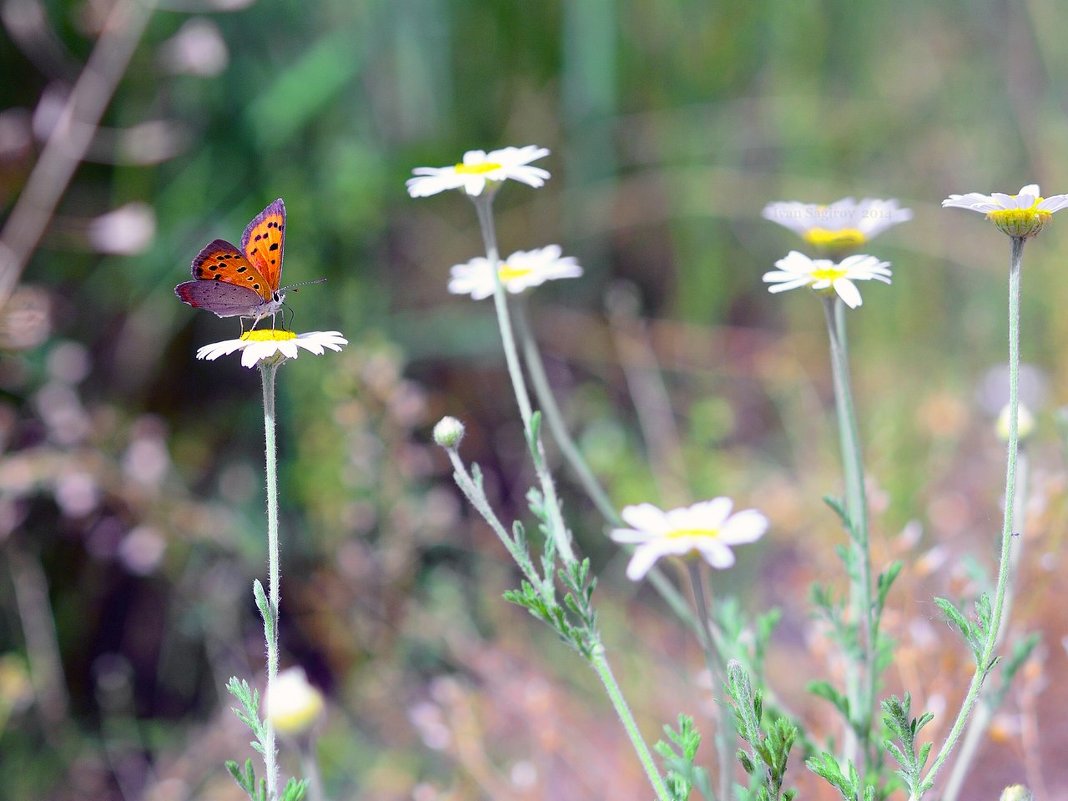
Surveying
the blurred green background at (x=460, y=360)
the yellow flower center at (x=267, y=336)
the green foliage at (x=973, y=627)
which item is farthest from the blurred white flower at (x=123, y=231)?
the green foliage at (x=973, y=627)

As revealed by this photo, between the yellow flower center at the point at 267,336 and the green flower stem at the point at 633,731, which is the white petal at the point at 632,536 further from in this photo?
the yellow flower center at the point at 267,336

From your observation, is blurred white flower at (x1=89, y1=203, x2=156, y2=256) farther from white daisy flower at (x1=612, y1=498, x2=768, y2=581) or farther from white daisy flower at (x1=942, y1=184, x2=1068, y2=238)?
white daisy flower at (x1=942, y1=184, x2=1068, y2=238)

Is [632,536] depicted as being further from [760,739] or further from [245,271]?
[245,271]

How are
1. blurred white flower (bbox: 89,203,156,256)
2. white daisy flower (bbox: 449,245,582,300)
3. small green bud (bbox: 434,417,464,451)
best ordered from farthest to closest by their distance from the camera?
blurred white flower (bbox: 89,203,156,256) < white daisy flower (bbox: 449,245,582,300) < small green bud (bbox: 434,417,464,451)

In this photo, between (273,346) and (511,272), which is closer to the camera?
(273,346)

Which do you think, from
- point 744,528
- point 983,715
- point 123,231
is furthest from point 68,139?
point 983,715

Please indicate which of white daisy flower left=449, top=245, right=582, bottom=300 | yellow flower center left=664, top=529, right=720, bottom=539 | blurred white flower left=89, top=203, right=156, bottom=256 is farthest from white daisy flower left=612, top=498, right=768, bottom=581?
blurred white flower left=89, top=203, right=156, bottom=256

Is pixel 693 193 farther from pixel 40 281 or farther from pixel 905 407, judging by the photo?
pixel 40 281
